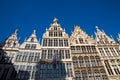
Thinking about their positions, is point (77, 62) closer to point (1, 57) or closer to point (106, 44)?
point (106, 44)

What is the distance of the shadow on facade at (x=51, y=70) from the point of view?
20.7 meters

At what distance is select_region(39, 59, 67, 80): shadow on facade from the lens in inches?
816

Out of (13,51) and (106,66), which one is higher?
(13,51)

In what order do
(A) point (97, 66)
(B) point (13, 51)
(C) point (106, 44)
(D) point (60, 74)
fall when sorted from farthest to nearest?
1. (C) point (106, 44)
2. (B) point (13, 51)
3. (A) point (97, 66)
4. (D) point (60, 74)

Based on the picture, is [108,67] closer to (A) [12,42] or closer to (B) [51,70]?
(B) [51,70]

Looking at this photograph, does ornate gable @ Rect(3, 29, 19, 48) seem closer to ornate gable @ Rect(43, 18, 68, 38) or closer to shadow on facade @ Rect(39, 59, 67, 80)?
ornate gable @ Rect(43, 18, 68, 38)

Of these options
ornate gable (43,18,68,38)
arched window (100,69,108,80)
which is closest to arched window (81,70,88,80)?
arched window (100,69,108,80)

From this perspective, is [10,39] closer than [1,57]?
No

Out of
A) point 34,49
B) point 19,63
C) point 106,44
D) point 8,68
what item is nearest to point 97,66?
point 106,44

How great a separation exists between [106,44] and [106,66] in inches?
232

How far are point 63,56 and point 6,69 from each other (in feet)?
37.4

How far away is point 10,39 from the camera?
27375 mm

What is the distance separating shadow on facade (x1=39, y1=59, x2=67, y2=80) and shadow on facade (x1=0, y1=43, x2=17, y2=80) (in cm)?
507

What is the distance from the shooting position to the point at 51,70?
21828mm
